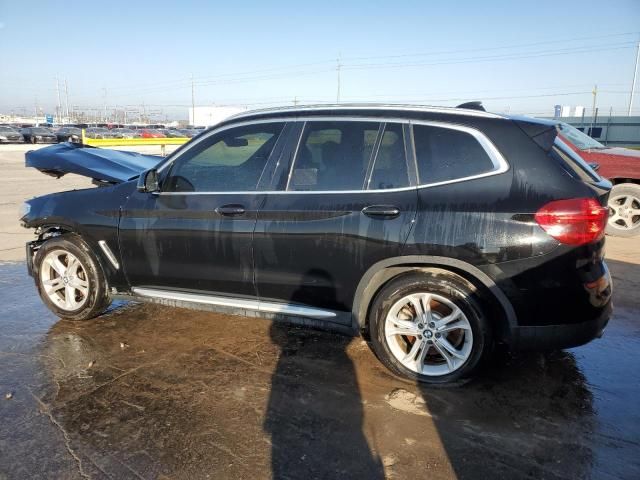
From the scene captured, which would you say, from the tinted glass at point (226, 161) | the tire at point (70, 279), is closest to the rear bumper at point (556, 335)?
the tinted glass at point (226, 161)

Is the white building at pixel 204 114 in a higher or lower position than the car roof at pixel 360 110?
higher

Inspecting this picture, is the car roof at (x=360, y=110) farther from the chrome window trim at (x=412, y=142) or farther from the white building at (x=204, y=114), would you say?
the white building at (x=204, y=114)

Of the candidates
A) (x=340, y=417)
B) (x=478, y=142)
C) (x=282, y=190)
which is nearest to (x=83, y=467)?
(x=340, y=417)

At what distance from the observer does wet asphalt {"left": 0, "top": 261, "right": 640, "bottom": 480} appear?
2.60 m

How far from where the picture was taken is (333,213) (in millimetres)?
3391

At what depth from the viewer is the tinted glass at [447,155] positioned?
3178mm

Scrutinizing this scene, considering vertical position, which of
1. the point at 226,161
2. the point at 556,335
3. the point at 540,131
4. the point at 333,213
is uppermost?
the point at 540,131

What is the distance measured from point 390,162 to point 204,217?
4.77ft

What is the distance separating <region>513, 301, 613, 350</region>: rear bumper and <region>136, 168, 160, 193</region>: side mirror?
285cm

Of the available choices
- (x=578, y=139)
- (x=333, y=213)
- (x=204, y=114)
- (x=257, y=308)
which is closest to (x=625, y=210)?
(x=578, y=139)

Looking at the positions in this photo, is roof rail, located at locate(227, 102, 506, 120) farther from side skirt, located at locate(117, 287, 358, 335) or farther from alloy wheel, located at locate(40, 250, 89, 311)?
alloy wheel, located at locate(40, 250, 89, 311)

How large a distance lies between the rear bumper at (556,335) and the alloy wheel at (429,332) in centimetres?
32

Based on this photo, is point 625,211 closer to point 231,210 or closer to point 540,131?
point 540,131

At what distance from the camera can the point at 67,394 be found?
3273mm
